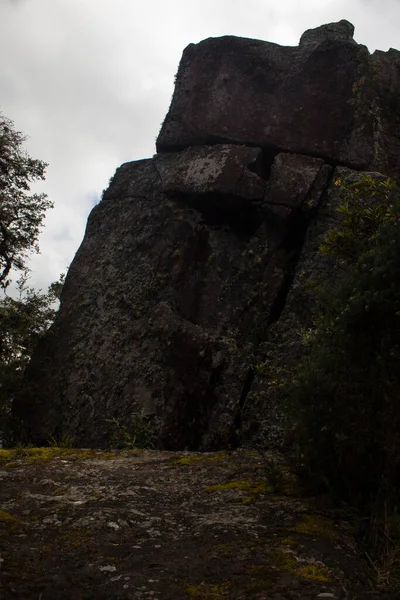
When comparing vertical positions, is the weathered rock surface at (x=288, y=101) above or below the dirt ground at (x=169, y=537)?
above

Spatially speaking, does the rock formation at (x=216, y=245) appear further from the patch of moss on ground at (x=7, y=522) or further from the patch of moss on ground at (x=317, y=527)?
the patch of moss on ground at (x=7, y=522)

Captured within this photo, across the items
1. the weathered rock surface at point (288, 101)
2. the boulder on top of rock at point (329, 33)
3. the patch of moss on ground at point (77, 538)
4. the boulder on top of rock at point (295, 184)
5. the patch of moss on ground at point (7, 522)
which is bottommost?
the patch of moss on ground at point (7, 522)

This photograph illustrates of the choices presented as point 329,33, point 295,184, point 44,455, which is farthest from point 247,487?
point 329,33

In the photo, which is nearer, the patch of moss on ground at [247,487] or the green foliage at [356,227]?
the patch of moss on ground at [247,487]

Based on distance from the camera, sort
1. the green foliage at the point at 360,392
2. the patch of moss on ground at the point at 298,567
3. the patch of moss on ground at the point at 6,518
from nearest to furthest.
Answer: the patch of moss on ground at the point at 298,567, the patch of moss on ground at the point at 6,518, the green foliage at the point at 360,392

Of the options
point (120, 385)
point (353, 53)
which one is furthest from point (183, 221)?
point (353, 53)

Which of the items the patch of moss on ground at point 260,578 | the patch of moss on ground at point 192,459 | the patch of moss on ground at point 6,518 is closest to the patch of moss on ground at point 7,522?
the patch of moss on ground at point 6,518

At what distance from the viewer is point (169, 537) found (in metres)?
5.00

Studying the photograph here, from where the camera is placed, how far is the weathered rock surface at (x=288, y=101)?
1409 cm

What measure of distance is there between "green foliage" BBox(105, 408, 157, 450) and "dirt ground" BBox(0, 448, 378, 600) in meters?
3.67

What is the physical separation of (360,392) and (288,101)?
442 inches

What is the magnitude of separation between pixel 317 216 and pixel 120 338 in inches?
225

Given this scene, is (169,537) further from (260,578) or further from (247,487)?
(247,487)

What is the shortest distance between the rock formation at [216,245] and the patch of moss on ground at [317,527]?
5.24 metres
